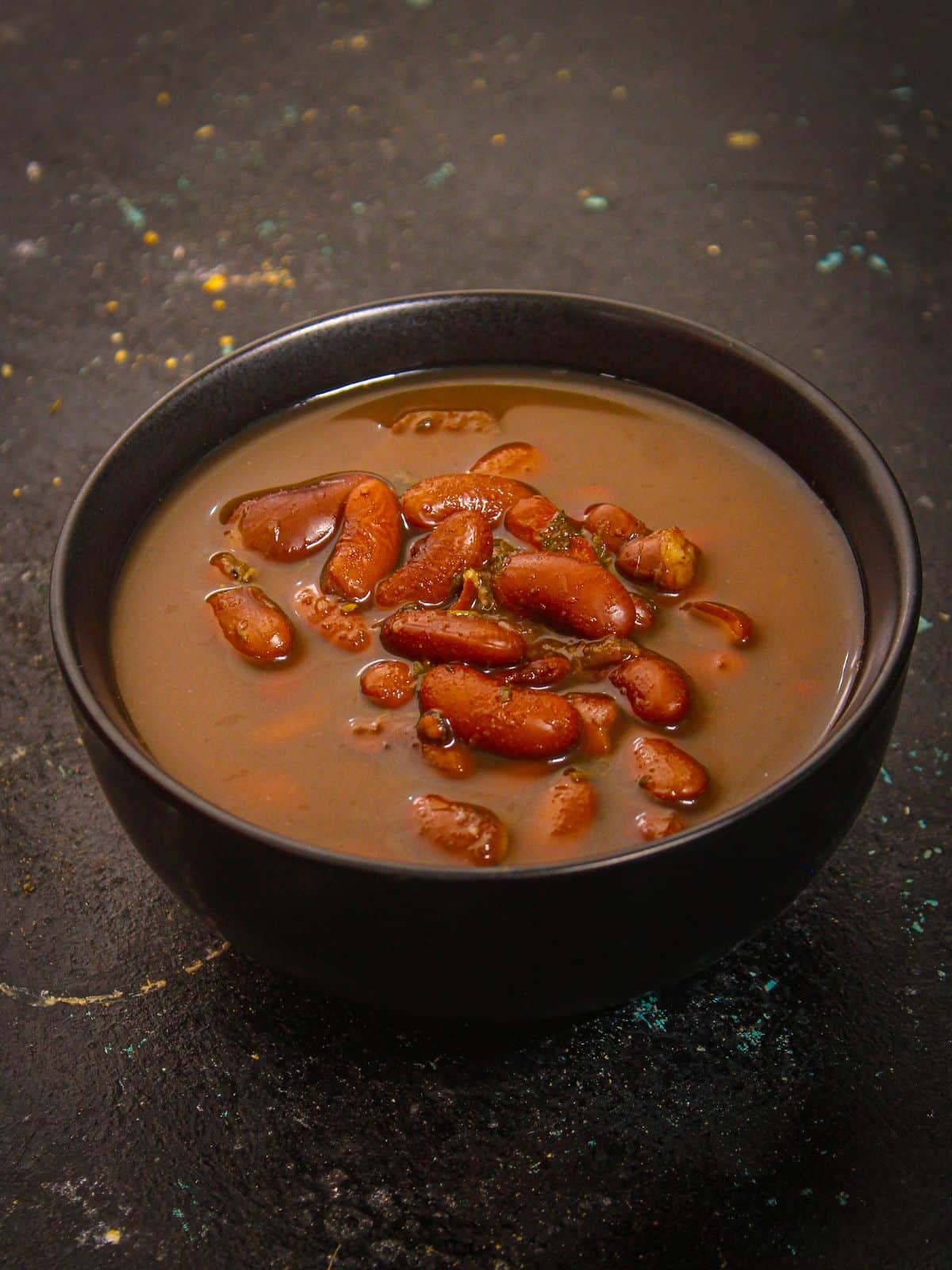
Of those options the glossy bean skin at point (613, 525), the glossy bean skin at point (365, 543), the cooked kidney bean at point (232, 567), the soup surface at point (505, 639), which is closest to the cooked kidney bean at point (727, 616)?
the soup surface at point (505, 639)

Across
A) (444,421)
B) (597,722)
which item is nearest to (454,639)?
(597,722)

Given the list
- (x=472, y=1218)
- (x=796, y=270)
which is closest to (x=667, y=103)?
(x=796, y=270)

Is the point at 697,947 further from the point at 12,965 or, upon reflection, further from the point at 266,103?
the point at 266,103

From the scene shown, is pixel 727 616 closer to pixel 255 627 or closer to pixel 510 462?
pixel 510 462

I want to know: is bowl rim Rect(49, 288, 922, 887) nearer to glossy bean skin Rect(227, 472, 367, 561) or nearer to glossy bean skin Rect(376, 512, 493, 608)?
glossy bean skin Rect(227, 472, 367, 561)

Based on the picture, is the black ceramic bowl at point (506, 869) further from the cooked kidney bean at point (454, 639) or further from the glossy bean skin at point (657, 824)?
the cooked kidney bean at point (454, 639)
